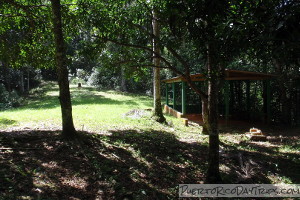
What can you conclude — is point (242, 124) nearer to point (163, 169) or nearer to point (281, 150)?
point (281, 150)

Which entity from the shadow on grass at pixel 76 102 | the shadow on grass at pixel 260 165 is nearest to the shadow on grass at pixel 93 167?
the shadow on grass at pixel 260 165

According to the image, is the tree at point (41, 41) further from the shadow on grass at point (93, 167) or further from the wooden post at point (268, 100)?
the wooden post at point (268, 100)

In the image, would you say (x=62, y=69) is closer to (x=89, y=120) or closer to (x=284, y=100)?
(x=89, y=120)

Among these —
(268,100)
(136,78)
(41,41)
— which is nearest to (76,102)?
(41,41)

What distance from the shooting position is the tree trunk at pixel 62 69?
19.1 ft

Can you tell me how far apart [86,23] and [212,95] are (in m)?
3.93

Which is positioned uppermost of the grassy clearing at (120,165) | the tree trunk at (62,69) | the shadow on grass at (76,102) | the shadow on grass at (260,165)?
the tree trunk at (62,69)

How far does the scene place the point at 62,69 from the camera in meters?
6.02

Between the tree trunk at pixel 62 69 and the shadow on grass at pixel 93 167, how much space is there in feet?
1.65

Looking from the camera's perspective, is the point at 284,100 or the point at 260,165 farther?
the point at 284,100

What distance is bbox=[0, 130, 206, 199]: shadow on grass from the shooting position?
415 centimetres

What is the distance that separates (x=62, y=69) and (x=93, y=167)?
271 cm

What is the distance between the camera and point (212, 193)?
4.70 metres

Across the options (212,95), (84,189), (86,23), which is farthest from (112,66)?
(84,189)
